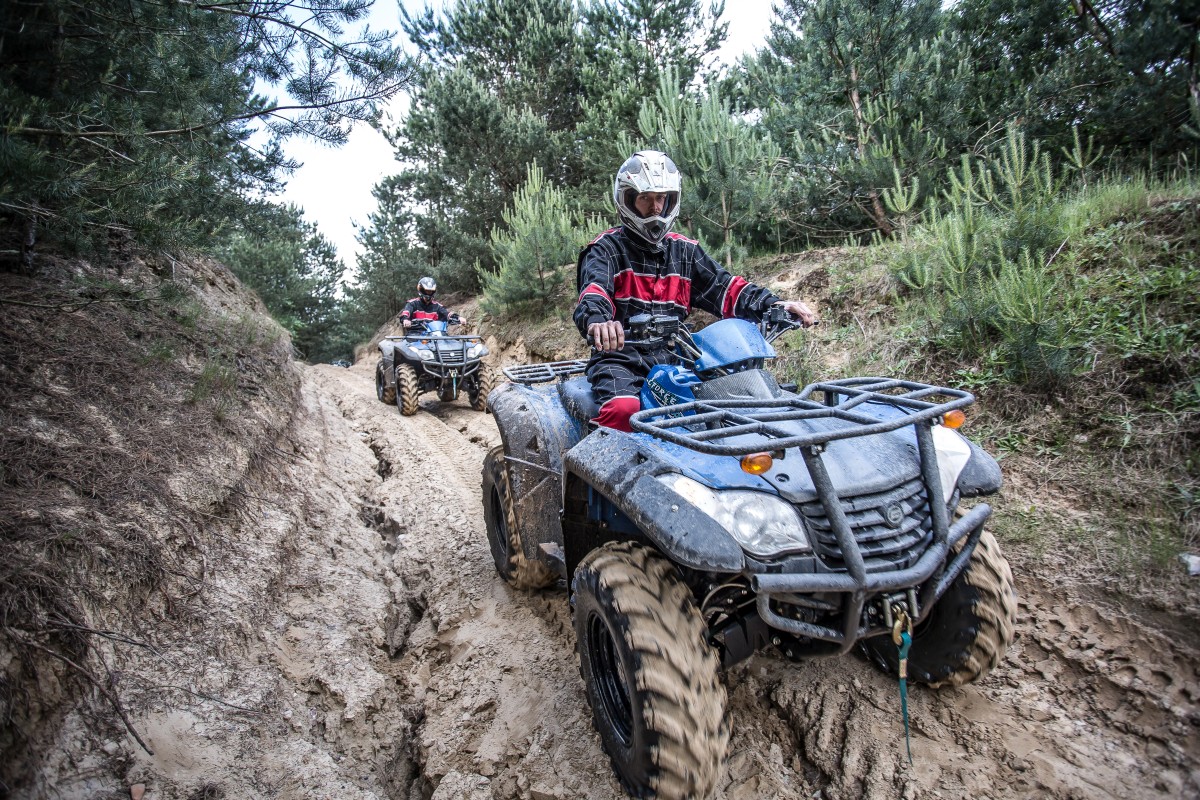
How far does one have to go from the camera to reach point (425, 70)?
361 cm

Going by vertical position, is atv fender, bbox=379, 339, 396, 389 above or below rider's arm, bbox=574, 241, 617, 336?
below

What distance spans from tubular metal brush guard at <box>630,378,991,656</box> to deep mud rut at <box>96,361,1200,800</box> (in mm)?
597

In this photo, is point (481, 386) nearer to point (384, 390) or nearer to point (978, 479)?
point (384, 390)

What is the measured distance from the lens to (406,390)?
8.00m

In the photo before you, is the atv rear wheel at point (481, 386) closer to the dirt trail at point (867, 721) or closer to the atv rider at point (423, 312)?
the atv rider at point (423, 312)

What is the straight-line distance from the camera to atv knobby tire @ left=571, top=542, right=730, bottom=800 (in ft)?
5.00

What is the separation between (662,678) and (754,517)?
0.46 metres

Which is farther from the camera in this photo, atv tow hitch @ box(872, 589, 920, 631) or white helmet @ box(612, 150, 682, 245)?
white helmet @ box(612, 150, 682, 245)

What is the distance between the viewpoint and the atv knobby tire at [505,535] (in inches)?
120

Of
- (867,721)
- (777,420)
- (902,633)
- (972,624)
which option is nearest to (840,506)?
(777,420)

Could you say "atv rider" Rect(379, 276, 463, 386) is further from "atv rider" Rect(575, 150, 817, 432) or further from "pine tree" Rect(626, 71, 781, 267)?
"atv rider" Rect(575, 150, 817, 432)

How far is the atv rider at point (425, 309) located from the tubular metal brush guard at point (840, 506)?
8256 mm

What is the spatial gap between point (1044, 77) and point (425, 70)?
5872 millimetres

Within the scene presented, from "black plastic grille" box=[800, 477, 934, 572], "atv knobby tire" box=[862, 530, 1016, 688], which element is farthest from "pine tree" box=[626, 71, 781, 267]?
"black plastic grille" box=[800, 477, 934, 572]
